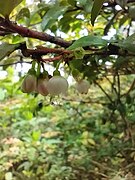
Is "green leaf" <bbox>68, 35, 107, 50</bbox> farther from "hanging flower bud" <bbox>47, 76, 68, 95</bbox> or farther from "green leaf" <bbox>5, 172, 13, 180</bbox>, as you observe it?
"green leaf" <bbox>5, 172, 13, 180</bbox>

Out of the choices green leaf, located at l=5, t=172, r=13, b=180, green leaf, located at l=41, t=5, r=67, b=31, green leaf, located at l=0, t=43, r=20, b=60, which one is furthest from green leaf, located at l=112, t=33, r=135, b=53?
green leaf, located at l=5, t=172, r=13, b=180

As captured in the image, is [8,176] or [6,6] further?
[8,176]

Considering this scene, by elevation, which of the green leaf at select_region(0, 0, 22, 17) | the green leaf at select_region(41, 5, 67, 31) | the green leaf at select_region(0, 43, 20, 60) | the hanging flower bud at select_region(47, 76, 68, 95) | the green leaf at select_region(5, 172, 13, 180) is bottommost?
the green leaf at select_region(5, 172, 13, 180)

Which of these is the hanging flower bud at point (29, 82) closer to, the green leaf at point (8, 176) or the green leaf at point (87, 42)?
the green leaf at point (87, 42)

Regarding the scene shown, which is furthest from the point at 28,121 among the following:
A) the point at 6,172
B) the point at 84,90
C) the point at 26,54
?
the point at 26,54

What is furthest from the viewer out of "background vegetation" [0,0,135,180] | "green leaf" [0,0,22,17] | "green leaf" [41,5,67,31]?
"background vegetation" [0,0,135,180]

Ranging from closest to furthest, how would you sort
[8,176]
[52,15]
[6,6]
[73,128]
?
[6,6]
[52,15]
[8,176]
[73,128]

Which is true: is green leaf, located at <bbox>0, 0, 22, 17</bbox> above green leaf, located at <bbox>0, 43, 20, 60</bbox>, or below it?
above

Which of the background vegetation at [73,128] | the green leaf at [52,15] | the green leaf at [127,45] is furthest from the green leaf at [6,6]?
the background vegetation at [73,128]

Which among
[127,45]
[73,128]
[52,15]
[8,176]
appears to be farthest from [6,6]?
[73,128]

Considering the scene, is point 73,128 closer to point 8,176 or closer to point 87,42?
point 8,176

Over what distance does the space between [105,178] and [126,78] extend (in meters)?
0.57

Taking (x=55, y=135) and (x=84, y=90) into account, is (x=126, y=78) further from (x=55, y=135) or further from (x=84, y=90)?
(x=84, y=90)

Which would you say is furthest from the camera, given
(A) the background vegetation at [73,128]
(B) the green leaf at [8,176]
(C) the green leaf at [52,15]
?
(B) the green leaf at [8,176]
